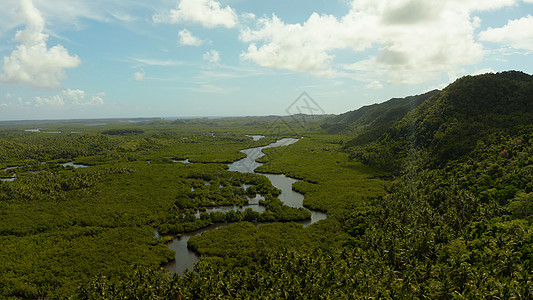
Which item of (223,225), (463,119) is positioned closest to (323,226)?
(223,225)

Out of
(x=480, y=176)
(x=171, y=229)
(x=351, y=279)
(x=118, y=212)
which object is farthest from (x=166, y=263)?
(x=480, y=176)

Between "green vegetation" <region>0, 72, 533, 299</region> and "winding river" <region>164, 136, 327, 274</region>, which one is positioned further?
"winding river" <region>164, 136, 327, 274</region>

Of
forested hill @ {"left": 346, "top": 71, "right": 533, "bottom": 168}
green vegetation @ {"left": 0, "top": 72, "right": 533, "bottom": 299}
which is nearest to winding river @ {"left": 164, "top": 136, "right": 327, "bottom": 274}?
green vegetation @ {"left": 0, "top": 72, "right": 533, "bottom": 299}

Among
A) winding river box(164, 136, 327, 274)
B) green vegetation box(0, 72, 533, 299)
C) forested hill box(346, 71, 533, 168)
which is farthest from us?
forested hill box(346, 71, 533, 168)

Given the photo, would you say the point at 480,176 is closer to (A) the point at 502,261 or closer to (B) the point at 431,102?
(A) the point at 502,261

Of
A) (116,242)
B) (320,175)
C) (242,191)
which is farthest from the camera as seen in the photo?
(320,175)

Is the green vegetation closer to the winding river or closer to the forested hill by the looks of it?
the forested hill

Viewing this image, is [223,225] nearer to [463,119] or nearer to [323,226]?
[323,226]
